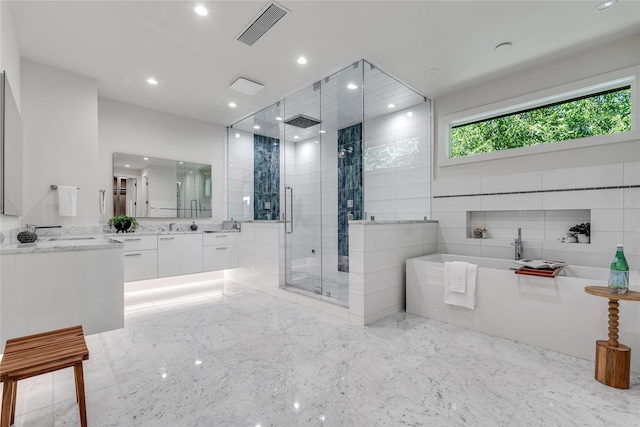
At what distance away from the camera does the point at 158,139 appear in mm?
4543

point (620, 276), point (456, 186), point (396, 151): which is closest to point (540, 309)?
point (620, 276)

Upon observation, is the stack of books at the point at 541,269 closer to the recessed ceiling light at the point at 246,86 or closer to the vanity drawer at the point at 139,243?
the recessed ceiling light at the point at 246,86

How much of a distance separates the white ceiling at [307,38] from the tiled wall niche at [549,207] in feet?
4.19

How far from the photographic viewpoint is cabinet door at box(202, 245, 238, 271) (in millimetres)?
4457

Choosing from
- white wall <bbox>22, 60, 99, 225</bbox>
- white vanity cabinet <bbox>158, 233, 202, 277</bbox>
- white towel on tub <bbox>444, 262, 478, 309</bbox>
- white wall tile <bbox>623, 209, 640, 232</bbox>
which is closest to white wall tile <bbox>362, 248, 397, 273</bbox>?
white towel on tub <bbox>444, 262, 478, 309</bbox>

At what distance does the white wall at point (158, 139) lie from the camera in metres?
4.08

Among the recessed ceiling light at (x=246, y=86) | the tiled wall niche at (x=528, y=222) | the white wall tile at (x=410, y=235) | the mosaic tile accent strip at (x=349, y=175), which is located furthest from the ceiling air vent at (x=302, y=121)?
the tiled wall niche at (x=528, y=222)

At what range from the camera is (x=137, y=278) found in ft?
12.4

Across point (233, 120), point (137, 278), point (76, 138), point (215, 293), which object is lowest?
point (215, 293)

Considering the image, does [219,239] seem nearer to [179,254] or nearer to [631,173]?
[179,254]

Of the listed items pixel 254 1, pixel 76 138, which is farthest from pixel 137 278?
pixel 254 1

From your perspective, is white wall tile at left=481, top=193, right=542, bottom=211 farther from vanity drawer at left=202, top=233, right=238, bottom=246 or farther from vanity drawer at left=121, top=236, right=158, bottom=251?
vanity drawer at left=121, top=236, right=158, bottom=251

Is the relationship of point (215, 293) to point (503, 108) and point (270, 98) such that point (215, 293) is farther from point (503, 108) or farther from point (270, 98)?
point (503, 108)

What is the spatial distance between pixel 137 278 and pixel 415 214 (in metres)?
3.92
